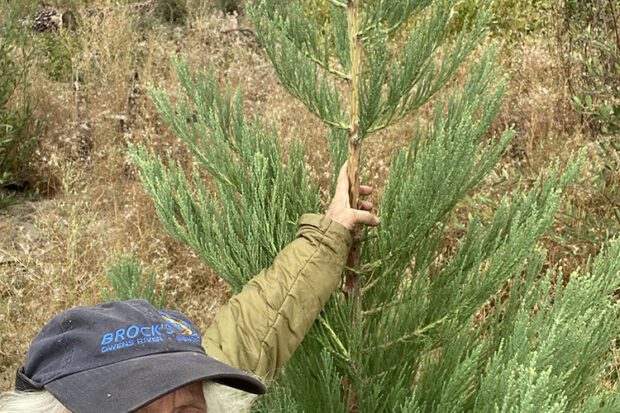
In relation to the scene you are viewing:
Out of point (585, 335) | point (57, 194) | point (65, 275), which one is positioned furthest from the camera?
point (57, 194)

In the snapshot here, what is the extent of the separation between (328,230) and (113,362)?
930 millimetres

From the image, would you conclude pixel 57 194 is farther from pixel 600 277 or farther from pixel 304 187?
pixel 600 277

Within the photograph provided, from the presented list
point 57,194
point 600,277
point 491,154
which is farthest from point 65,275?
point 600,277

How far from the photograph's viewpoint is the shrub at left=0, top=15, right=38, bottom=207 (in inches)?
219

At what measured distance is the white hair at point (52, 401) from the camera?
132cm

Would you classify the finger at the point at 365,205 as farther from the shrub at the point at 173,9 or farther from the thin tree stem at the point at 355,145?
the shrub at the point at 173,9

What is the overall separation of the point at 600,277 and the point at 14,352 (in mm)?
3176

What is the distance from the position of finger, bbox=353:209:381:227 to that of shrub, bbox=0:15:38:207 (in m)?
4.03

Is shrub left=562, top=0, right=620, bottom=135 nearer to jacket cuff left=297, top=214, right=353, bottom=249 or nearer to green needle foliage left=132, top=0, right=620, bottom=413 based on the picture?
green needle foliage left=132, top=0, right=620, bottom=413

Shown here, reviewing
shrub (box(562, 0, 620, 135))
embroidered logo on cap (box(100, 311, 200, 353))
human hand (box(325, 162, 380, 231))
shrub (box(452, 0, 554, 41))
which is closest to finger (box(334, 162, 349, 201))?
human hand (box(325, 162, 380, 231))

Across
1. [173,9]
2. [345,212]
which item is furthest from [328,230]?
[173,9]

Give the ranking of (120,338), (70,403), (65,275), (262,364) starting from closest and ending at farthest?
(70,403)
(120,338)
(262,364)
(65,275)

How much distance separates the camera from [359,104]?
2.17 m

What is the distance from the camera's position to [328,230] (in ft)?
6.96
